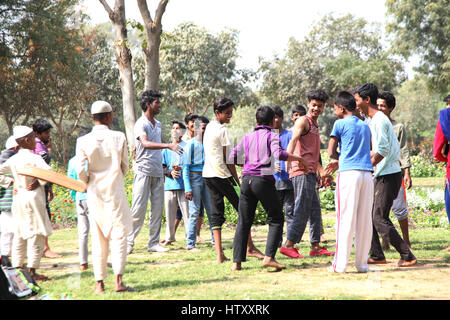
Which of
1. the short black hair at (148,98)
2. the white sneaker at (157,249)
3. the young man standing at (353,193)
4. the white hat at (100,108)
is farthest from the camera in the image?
the white sneaker at (157,249)

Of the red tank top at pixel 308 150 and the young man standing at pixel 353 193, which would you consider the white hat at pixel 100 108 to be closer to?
the young man standing at pixel 353 193

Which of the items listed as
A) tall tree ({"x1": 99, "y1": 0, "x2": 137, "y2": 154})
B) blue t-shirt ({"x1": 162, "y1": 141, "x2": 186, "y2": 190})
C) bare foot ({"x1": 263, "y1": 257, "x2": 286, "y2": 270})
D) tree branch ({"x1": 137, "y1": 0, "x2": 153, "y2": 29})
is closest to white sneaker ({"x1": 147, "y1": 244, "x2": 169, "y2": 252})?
blue t-shirt ({"x1": 162, "y1": 141, "x2": 186, "y2": 190})

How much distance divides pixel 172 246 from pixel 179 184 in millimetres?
1111

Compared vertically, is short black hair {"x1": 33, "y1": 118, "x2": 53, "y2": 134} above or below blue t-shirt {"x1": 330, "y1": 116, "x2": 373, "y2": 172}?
above

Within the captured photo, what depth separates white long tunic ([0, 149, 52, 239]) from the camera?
636cm

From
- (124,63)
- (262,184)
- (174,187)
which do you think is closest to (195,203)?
(174,187)

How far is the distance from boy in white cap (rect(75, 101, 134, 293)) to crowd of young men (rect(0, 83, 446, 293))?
1 cm

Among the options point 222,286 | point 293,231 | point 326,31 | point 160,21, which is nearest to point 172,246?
point 293,231

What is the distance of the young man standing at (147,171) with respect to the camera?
26.6 ft

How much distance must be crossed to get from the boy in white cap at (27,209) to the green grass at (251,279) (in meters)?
0.44

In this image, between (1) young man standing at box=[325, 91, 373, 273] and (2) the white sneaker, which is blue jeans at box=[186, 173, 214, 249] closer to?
(2) the white sneaker

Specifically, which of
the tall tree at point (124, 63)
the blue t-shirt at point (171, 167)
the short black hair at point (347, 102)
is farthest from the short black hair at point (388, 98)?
the tall tree at point (124, 63)

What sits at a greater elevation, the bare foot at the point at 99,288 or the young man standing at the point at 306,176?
the young man standing at the point at 306,176

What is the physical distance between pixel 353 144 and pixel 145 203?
3534mm
